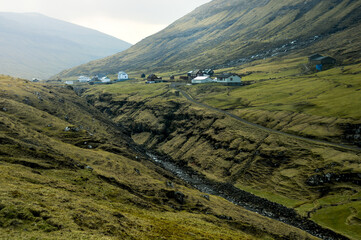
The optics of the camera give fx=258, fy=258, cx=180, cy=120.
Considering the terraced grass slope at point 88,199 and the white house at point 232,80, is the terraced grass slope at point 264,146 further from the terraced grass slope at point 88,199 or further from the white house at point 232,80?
the terraced grass slope at point 88,199

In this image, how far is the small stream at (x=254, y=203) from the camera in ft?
206

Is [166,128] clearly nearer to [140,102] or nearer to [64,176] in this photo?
[140,102]

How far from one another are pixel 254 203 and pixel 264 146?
85.5 ft

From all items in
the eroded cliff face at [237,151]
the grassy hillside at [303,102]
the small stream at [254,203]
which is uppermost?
the grassy hillside at [303,102]

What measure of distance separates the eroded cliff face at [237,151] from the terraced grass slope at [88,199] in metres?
24.4

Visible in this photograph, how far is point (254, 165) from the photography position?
310ft

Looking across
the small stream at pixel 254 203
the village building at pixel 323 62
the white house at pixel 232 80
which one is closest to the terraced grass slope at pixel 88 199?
the small stream at pixel 254 203

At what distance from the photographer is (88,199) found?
40.7m

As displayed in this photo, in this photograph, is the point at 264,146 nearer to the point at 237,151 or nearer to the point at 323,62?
the point at 237,151

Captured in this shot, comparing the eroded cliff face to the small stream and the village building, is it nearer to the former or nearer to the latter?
the small stream

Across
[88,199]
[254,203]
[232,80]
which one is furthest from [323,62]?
[88,199]

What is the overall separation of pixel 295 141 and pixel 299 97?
146 ft

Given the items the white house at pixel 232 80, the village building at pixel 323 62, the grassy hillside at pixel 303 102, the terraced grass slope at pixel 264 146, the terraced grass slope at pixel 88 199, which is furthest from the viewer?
the village building at pixel 323 62

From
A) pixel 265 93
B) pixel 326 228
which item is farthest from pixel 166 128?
pixel 326 228
